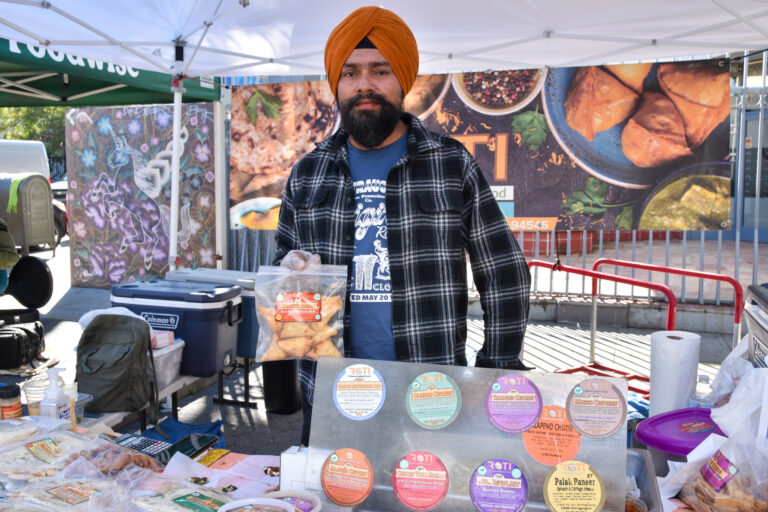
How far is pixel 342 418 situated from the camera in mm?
1281

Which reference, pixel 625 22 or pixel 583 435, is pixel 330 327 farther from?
pixel 625 22

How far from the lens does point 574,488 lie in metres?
1.14

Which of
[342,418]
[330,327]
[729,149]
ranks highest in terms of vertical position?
[729,149]

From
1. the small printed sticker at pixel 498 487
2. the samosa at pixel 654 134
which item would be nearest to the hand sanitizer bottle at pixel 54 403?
the small printed sticker at pixel 498 487

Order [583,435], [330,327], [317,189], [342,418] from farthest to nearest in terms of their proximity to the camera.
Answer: [317,189] < [330,327] < [342,418] < [583,435]

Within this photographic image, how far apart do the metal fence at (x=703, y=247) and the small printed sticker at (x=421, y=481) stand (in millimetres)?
4510

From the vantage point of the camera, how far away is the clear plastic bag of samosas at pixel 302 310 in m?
1.69

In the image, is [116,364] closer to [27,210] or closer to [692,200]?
[692,200]

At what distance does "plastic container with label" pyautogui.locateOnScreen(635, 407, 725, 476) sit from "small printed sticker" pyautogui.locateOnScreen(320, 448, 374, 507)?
955mm

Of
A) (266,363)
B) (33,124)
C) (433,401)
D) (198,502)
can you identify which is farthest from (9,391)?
(33,124)

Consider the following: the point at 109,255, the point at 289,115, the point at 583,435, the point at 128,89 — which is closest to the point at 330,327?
the point at 583,435

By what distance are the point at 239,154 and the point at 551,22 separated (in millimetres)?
3454

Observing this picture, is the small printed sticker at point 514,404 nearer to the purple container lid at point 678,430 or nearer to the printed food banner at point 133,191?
the purple container lid at point 678,430

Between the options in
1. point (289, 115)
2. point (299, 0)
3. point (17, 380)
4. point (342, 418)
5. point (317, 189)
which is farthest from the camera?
point (289, 115)
